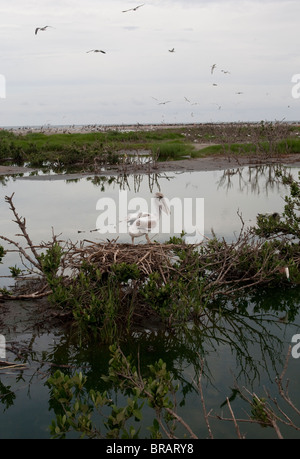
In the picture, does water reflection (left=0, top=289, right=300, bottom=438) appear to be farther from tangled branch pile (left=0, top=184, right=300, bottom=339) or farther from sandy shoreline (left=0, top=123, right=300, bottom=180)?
sandy shoreline (left=0, top=123, right=300, bottom=180)

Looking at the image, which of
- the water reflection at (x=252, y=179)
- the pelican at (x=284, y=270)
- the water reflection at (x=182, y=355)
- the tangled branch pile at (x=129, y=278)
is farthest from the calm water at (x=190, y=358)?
the water reflection at (x=252, y=179)

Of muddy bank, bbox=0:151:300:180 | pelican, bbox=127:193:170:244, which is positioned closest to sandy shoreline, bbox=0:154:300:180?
muddy bank, bbox=0:151:300:180

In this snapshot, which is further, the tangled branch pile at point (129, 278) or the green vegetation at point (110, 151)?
the green vegetation at point (110, 151)

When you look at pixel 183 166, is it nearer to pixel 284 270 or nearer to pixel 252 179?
pixel 252 179

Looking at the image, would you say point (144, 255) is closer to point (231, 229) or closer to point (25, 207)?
point (231, 229)

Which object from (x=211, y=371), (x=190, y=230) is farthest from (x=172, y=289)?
(x=190, y=230)

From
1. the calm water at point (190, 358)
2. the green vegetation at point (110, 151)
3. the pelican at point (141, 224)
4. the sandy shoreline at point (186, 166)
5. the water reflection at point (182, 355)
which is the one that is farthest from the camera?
the green vegetation at point (110, 151)

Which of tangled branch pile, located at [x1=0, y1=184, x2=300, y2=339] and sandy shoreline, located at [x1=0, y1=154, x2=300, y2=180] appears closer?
tangled branch pile, located at [x1=0, y1=184, x2=300, y2=339]

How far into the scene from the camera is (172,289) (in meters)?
6.64

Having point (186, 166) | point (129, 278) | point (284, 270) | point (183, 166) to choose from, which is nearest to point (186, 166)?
point (186, 166)

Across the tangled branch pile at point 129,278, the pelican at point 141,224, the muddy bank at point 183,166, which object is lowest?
A: the tangled branch pile at point 129,278

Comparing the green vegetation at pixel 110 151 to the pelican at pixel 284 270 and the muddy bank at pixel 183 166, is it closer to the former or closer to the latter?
the muddy bank at pixel 183 166

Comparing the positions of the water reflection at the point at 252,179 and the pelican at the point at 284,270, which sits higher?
the water reflection at the point at 252,179

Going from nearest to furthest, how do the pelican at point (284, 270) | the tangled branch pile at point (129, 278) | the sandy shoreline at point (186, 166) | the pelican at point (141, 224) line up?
the tangled branch pile at point (129, 278)
the pelican at point (284, 270)
the pelican at point (141, 224)
the sandy shoreline at point (186, 166)
